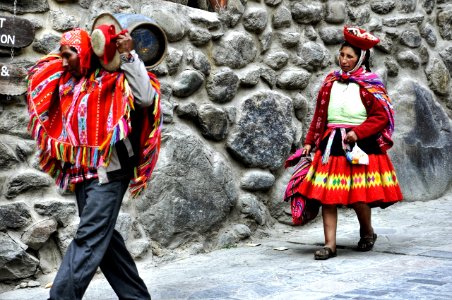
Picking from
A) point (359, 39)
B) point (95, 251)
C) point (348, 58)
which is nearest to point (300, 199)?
point (348, 58)

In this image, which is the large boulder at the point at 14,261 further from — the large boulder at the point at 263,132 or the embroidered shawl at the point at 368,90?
the embroidered shawl at the point at 368,90

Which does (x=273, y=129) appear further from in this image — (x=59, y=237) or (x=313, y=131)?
(x=59, y=237)

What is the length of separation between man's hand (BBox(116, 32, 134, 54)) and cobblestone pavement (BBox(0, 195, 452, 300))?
130cm

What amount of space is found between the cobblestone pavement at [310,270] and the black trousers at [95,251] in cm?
49

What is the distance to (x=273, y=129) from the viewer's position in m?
5.51

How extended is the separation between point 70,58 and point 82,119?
258mm

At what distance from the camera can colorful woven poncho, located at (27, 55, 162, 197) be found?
3225 millimetres

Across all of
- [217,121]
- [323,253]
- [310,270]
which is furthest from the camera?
[217,121]

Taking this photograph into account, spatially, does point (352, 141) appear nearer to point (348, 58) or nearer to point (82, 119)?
point (348, 58)

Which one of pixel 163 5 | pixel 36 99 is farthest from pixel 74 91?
pixel 163 5

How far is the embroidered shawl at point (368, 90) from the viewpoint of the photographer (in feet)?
15.6

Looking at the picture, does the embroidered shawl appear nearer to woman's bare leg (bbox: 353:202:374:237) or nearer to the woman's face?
the woman's face

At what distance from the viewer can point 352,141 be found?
4.66 m

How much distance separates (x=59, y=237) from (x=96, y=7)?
52.8 inches
